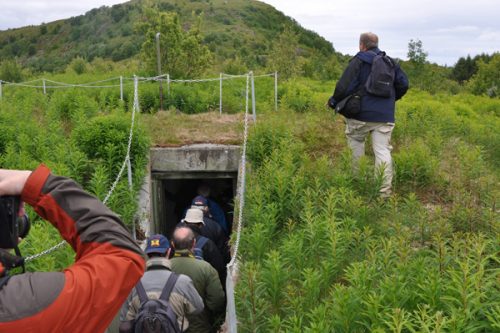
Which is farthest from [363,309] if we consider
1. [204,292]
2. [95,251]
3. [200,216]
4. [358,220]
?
[200,216]

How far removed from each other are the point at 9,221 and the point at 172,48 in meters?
17.8

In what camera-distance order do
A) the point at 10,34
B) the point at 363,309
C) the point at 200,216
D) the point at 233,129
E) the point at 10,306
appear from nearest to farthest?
1. the point at 10,306
2. the point at 363,309
3. the point at 200,216
4. the point at 233,129
5. the point at 10,34

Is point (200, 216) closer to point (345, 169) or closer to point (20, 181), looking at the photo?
point (345, 169)

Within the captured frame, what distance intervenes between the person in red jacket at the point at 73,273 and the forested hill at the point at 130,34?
47.5 metres

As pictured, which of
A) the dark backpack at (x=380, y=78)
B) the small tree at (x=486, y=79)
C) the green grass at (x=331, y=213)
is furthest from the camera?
the small tree at (x=486, y=79)

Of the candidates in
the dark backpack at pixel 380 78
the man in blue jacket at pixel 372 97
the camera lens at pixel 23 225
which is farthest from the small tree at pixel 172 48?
the camera lens at pixel 23 225

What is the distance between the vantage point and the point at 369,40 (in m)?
7.25

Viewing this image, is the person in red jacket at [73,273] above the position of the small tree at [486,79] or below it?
below

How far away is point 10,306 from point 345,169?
6235 mm

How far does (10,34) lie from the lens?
8150 centimetres

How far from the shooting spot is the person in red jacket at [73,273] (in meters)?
1.47

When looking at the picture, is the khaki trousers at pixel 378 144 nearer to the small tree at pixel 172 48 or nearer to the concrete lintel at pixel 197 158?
the concrete lintel at pixel 197 158

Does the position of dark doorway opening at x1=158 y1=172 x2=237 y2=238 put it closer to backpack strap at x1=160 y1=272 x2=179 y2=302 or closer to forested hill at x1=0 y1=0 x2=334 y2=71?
backpack strap at x1=160 y1=272 x2=179 y2=302

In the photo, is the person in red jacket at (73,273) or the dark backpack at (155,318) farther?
the dark backpack at (155,318)
